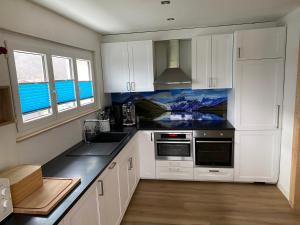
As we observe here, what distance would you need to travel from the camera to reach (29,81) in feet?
6.50

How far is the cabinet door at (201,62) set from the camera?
3.11m

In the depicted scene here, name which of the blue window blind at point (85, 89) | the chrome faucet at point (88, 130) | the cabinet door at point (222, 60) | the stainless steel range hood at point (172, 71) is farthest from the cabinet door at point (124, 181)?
the cabinet door at point (222, 60)

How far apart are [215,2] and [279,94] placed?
1.49 metres

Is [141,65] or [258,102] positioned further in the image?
[141,65]

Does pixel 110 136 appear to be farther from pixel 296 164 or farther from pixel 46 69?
pixel 296 164

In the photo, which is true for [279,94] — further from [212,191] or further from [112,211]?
[112,211]

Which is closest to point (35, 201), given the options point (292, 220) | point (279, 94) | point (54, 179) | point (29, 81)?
point (54, 179)

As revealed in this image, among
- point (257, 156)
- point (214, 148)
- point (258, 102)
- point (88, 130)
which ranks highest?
point (258, 102)

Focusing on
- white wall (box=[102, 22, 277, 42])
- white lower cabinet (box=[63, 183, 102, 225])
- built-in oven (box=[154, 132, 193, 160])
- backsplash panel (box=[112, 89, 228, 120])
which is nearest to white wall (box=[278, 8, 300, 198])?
white wall (box=[102, 22, 277, 42])

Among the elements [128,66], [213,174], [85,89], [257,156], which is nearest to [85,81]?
[85,89]

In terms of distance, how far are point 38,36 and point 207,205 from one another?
2.65m

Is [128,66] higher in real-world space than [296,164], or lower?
higher

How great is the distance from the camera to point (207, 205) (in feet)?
8.89

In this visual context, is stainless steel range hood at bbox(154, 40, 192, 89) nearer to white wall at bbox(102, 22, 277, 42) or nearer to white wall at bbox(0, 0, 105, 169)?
white wall at bbox(102, 22, 277, 42)
